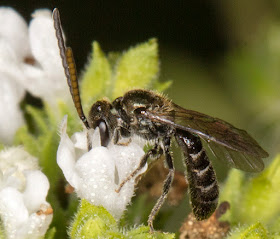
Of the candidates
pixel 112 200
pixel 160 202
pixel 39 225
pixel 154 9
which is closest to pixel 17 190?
pixel 39 225

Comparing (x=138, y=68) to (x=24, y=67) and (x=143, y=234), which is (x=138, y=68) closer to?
(x=24, y=67)

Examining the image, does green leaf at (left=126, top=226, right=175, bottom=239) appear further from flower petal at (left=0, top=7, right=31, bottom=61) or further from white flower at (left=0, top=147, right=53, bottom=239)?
flower petal at (left=0, top=7, right=31, bottom=61)

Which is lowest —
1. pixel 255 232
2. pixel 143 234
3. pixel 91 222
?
pixel 91 222

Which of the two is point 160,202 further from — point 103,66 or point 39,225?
point 103,66

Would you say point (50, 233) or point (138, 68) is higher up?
point (138, 68)

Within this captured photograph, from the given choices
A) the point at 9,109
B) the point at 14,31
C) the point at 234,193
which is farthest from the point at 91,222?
the point at 14,31

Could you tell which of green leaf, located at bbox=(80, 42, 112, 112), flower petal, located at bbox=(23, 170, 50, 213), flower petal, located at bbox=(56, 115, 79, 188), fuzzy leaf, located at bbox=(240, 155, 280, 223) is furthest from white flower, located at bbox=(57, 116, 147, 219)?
fuzzy leaf, located at bbox=(240, 155, 280, 223)

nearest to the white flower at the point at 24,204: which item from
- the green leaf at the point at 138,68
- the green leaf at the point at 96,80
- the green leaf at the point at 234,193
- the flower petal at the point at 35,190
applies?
the flower petal at the point at 35,190
